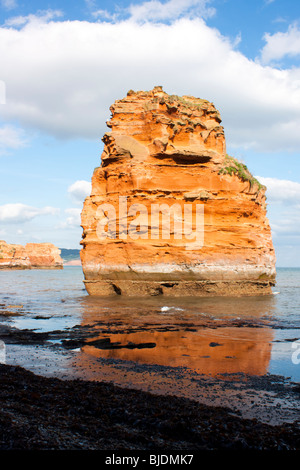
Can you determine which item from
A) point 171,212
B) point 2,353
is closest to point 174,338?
point 2,353

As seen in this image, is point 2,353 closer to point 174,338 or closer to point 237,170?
point 174,338

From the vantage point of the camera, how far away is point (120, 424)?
4.10 metres

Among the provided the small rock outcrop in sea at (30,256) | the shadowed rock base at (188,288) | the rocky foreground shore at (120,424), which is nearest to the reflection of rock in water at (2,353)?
the rocky foreground shore at (120,424)

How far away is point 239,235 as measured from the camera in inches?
864

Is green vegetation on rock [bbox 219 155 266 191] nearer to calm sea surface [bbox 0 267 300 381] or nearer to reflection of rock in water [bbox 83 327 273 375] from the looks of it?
calm sea surface [bbox 0 267 300 381]

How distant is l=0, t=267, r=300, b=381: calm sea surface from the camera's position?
7414 millimetres

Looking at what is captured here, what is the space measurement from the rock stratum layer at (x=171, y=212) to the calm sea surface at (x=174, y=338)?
442 cm

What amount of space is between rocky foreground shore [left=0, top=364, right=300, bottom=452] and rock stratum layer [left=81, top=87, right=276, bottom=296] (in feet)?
53.5

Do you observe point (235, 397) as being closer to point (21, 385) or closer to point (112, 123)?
point (21, 385)

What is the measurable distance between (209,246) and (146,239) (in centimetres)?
378

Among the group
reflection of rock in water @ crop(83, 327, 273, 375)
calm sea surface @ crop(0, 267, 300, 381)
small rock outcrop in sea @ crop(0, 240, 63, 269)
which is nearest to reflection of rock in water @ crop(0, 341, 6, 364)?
calm sea surface @ crop(0, 267, 300, 381)

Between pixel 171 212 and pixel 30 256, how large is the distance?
102m

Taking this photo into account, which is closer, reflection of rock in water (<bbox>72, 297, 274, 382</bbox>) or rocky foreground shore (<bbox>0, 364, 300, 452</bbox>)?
rocky foreground shore (<bbox>0, 364, 300, 452</bbox>)
